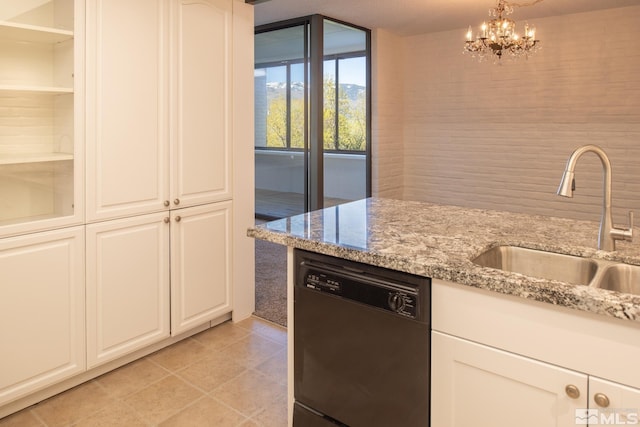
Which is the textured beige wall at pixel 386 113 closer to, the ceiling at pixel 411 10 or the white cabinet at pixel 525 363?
the ceiling at pixel 411 10

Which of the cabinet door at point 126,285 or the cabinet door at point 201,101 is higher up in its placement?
the cabinet door at point 201,101

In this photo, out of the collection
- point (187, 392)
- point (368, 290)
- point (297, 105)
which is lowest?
point (187, 392)

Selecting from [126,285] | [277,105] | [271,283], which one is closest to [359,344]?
[126,285]

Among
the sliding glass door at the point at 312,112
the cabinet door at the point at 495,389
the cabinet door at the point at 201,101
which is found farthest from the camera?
the sliding glass door at the point at 312,112

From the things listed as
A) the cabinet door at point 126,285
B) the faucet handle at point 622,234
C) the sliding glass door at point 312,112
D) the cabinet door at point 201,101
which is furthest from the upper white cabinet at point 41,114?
the sliding glass door at point 312,112

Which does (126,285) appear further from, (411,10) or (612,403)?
(411,10)

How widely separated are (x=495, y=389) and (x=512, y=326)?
20 cm

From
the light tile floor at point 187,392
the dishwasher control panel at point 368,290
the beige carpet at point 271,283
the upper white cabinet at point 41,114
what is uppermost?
the upper white cabinet at point 41,114

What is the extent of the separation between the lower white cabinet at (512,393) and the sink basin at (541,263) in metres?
0.34

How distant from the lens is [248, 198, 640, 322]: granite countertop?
1216 millimetres

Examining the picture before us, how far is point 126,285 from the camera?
258 cm

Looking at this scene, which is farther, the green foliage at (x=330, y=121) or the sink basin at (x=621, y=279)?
the green foliage at (x=330, y=121)

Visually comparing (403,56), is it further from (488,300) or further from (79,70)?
(488,300)

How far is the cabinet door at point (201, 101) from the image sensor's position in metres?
2.72
